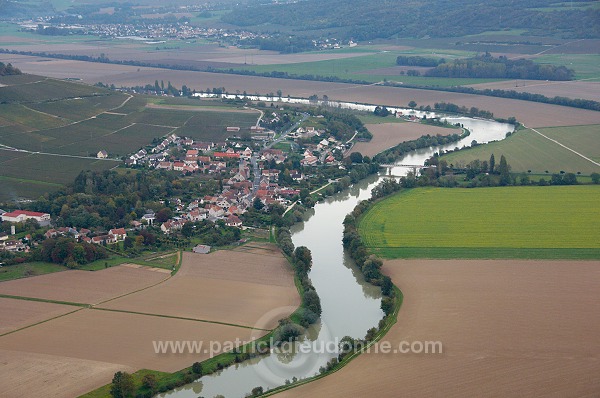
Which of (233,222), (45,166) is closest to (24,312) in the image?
(233,222)

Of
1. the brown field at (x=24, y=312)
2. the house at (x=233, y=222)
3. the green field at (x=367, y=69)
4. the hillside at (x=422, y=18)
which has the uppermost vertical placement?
the hillside at (x=422, y=18)

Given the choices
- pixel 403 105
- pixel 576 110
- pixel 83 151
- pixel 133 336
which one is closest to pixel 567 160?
pixel 576 110

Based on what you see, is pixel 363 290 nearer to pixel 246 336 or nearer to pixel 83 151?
pixel 246 336

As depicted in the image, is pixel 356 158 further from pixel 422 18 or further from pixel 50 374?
pixel 422 18

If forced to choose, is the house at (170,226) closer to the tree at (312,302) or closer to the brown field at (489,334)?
the brown field at (489,334)

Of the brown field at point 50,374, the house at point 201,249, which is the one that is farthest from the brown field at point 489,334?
the house at point 201,249

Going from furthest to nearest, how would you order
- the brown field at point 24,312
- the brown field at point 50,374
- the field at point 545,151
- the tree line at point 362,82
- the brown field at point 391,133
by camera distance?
the tree line at point 362,82 → the brown field at point 391,133 → the field at point 545,151 → the brown field at point 24,312 → the brown field at point 50,374
